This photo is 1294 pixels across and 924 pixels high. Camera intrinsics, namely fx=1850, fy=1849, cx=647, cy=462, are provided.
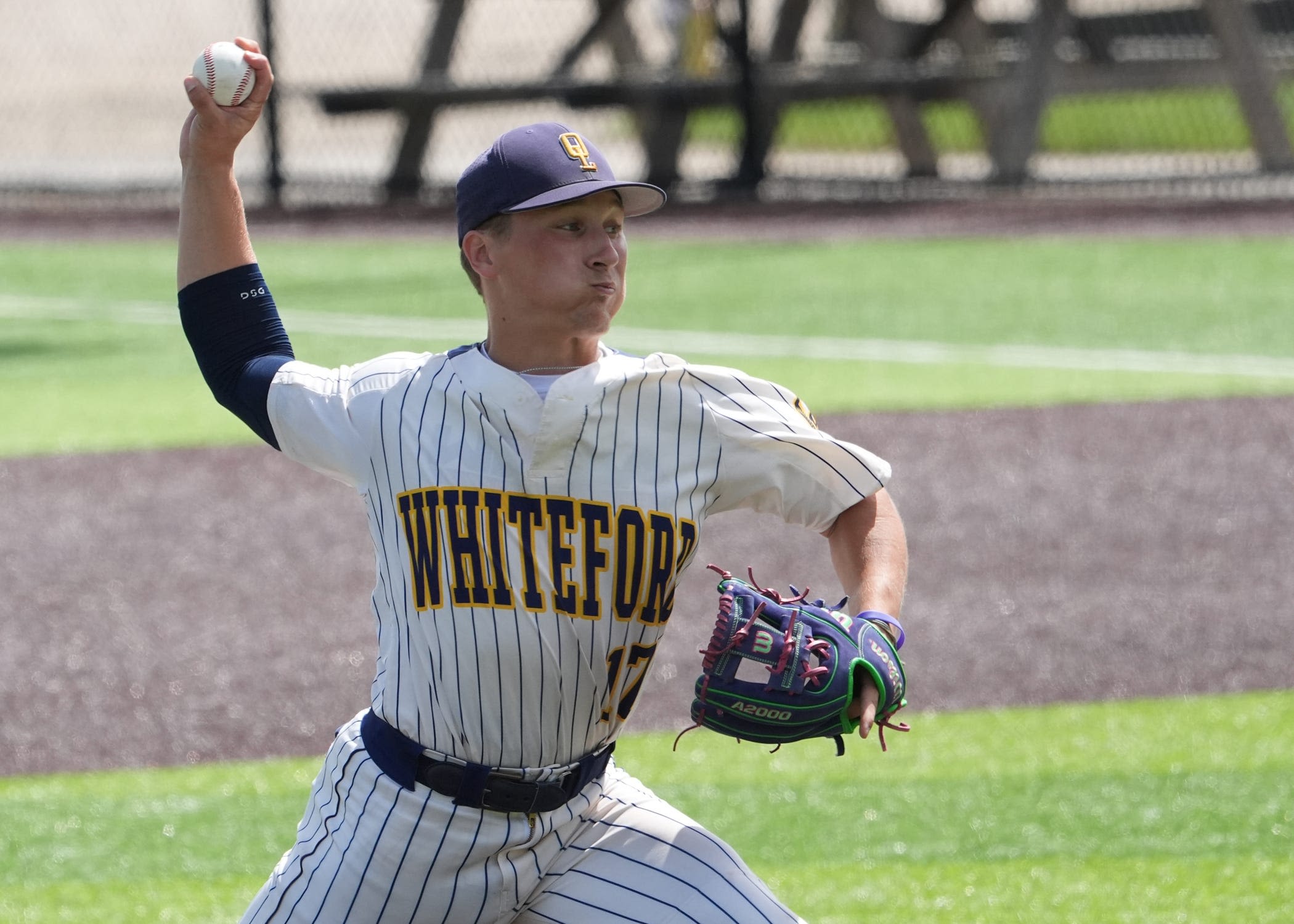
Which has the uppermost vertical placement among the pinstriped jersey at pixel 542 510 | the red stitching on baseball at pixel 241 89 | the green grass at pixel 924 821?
the red stitching on baseball at pixel 241 89

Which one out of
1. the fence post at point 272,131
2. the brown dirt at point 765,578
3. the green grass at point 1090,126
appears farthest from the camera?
the green grass at point 1090,126

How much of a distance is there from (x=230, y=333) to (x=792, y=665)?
1.06 metres

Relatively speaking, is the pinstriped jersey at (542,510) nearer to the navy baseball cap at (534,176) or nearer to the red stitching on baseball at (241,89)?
the navy baseball cap at (534,176)

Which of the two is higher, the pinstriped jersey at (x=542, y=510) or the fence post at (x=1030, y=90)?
the pinstriped jersey at (x=542, y=510)

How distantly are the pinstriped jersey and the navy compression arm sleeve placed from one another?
0.17 meters

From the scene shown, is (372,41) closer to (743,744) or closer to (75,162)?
(75,162)

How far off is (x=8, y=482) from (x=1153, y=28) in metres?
13.9

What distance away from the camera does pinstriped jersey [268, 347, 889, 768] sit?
2672mm

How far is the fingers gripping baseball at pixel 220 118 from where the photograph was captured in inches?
117

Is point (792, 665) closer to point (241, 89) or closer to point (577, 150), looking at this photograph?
point (577, 150)

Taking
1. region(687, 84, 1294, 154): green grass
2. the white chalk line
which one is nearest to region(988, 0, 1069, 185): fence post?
region(687, 84, 1294, 154): green grass

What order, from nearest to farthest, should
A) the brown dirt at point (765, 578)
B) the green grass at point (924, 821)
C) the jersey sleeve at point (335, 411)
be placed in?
the jersey sleeve at point (335, 411)
the green grass at point (924, 821)
the brown dirt at point (765, 578)

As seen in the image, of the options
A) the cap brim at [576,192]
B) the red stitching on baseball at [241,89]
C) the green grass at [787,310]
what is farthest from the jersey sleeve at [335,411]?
the green grass at [787,310]

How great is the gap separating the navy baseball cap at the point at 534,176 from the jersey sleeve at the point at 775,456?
32 cm
